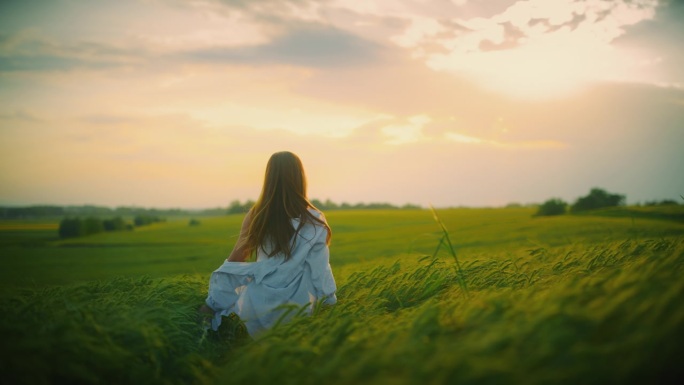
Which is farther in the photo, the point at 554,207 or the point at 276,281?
the point at 554,207

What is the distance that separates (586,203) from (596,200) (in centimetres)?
59

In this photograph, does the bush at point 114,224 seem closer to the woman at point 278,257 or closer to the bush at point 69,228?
the bush at point 69,228

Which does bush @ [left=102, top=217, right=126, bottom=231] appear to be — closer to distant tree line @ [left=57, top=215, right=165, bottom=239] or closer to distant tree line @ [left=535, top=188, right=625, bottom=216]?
distant tree line @ [left=57, top=215, right=165, bottom=239]

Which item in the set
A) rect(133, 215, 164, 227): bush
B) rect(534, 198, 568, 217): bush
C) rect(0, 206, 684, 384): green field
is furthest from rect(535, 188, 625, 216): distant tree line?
rect(133, 215, 164, 227): bush

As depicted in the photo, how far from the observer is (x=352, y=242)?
27031 millimetres

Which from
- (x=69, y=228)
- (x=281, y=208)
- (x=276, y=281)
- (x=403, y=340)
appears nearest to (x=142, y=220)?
(x=69, y=228)

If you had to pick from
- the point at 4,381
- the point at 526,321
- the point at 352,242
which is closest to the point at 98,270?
the point at 352,242

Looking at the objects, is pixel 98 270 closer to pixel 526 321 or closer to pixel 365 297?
pixel 365 297

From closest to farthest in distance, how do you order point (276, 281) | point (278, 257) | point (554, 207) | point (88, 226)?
point (276, 281), point (278, 257), point (554, 207), point (88, 226)

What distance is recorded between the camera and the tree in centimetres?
2614

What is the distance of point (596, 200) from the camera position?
26.7 m

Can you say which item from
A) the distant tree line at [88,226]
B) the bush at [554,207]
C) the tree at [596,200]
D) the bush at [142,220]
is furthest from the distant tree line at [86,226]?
the tree at [596,200]

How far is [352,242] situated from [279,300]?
72.5ft

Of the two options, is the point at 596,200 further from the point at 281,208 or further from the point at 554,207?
the point at 281,208
